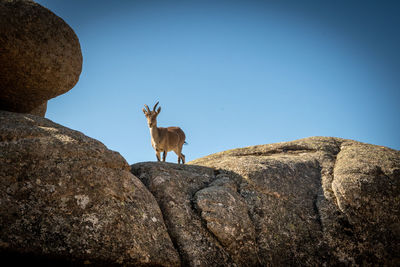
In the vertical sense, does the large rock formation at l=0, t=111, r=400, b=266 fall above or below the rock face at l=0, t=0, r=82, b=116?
→ below

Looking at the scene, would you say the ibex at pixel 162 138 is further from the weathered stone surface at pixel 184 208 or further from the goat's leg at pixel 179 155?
the weathered stone surface at pixel 184 208

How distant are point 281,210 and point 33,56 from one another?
5.92 meters

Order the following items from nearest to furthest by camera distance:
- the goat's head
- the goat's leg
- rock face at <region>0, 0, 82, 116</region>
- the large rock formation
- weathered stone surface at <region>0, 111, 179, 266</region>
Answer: weathered stone surface at <region>0, 111, 179, 266</region> < the large rock formation < rock face at <region>0, 0, 82, 116</region> < the goat's head < the goat's leg

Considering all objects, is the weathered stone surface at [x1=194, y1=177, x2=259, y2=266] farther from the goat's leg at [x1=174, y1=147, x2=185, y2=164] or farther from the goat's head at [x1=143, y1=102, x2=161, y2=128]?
the goat's leg at [x1=174, y1=147, x2=185, y2=164]

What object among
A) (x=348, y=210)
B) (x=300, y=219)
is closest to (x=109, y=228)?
(x=300, y=219)

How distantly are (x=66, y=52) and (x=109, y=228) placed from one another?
3969 mm

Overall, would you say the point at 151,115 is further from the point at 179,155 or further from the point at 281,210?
the point at 281,210

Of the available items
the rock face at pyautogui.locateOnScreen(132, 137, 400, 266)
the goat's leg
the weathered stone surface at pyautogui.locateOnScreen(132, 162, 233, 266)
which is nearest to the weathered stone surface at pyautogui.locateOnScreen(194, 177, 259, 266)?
the rock face at pyautogui.locateOnScreen(132, 137, 400, 266)

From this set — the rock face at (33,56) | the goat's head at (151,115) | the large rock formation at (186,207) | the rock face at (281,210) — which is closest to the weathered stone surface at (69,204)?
the large rock formation at (186,207)

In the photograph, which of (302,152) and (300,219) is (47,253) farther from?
(302,152)

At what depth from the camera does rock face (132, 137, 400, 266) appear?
4.96 metres

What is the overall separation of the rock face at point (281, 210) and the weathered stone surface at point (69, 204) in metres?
0.70

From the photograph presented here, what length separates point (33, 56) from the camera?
554 centimetres

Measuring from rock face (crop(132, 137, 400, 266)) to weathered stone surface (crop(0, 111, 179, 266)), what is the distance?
0.70 meters
